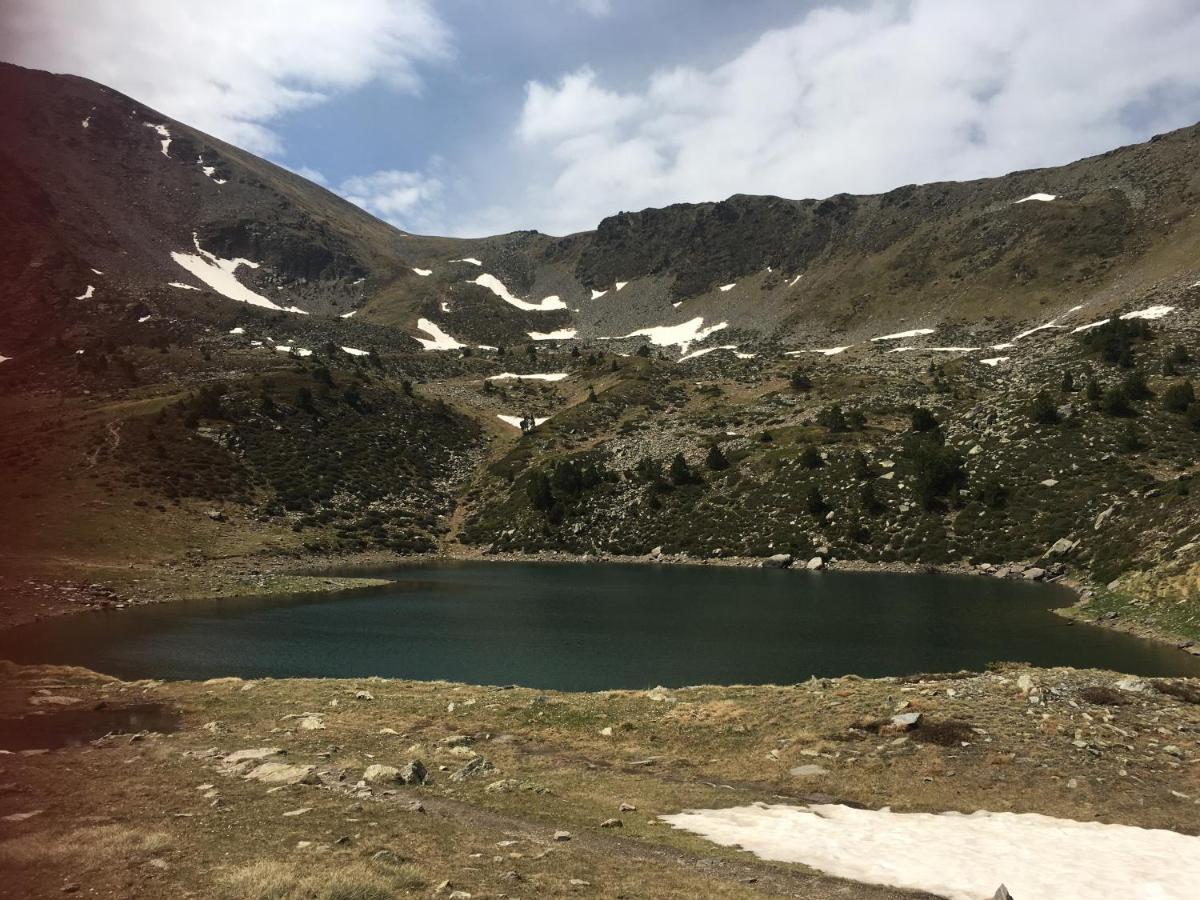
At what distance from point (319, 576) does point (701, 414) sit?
231 feet

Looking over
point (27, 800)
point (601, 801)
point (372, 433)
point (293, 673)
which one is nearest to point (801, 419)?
point (372, 433)

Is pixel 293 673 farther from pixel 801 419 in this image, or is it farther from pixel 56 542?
pixel 801 419

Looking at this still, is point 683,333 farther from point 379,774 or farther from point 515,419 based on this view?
point 379,774

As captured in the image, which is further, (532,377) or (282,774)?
(532,377)

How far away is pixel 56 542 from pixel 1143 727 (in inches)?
3291

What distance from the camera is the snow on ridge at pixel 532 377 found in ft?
537

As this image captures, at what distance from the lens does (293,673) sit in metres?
37.9

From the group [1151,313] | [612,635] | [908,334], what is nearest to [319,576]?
[612,635]

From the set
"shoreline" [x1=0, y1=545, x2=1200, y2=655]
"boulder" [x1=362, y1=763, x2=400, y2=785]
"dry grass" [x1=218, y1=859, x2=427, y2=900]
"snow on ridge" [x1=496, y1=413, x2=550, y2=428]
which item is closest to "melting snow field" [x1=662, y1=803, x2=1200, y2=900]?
"boulder" [x1=362, y1=763, x2=400, y2=785]

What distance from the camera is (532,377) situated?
16662cm

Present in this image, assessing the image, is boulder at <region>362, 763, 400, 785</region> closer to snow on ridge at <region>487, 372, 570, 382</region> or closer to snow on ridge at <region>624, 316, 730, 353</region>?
snow on ridge at <region>487, 372, 570, 382</region>

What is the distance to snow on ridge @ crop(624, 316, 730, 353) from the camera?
187m

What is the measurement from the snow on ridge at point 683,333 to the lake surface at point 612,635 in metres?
125

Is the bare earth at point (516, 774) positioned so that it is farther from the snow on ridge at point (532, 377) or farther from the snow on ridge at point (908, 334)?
the snow on ridge at point (532, 377)
